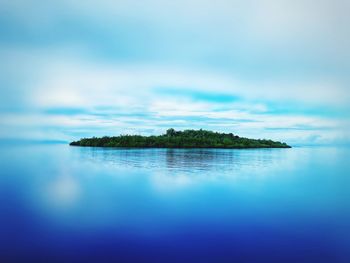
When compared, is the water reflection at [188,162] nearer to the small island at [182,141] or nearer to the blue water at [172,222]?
the blue water at [172,222]

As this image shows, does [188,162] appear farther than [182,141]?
No

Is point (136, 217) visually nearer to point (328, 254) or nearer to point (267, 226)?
point (267, 226)

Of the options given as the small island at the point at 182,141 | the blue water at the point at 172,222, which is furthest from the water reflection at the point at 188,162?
the small island at the point at 182,141

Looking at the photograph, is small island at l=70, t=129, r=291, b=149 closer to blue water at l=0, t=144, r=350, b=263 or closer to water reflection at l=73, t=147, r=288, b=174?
water reflection at l=73, t=147, r=288, b=174

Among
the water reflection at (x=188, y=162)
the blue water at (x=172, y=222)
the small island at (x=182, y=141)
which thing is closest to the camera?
the blue water at (x=172, y=222)

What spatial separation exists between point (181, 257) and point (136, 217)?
3316 millimetres

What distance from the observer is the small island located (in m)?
69.9

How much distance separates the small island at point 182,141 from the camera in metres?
69.9

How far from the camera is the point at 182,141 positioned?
227ft

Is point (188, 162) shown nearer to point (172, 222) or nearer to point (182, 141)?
point (172, 222)

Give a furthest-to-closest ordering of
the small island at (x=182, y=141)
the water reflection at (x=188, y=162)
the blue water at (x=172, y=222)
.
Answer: the small island at (x=182, y=141) → the water reflection at (x=188, y=162) → the blue water at (x=172, y=222)

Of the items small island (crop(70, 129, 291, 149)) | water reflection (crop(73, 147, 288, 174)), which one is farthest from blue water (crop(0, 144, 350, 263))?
small island (crop(70, 129, 291, 149))

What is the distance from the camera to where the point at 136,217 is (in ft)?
31.3

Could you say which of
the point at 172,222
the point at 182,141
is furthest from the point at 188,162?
the point at 182,141
